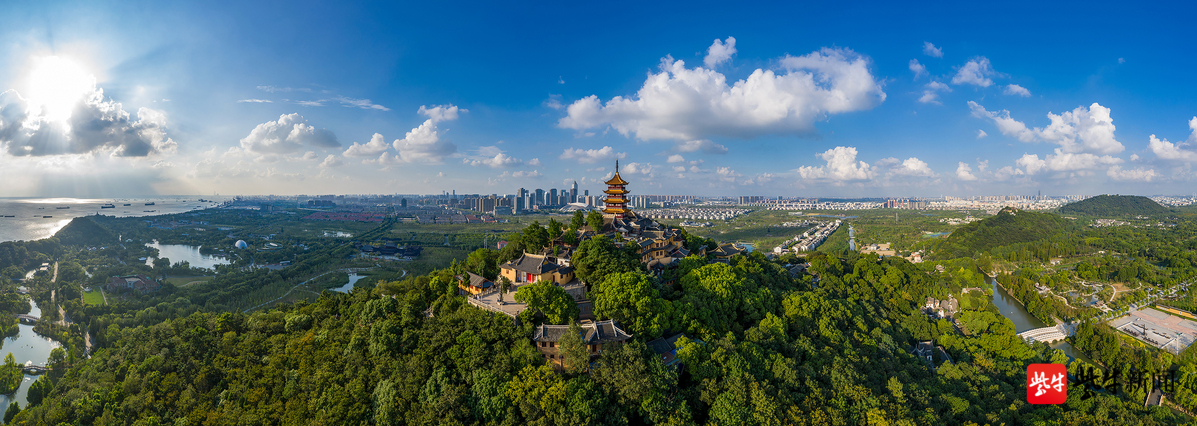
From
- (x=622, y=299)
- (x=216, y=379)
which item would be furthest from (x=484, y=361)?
(x=216, y=379)

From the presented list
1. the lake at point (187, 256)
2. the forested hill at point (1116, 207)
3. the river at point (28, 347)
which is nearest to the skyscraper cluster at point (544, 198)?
the lake at point (187, 256)

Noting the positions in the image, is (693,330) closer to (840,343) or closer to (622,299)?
(622,299)

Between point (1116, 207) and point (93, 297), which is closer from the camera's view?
point (93, 297)

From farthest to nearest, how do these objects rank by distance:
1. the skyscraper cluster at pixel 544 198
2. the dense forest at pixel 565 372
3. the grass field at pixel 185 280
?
the skyscraper cluster at pixel 544 198 < the grass field at pixel 185 280 < the dense forest at pixel 565 372

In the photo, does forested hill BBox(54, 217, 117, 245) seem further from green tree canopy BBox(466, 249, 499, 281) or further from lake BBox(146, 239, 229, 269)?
green tree canopy BBox(466, 249, 499, 281)

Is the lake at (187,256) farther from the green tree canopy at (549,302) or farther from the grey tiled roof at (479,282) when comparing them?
the green tree canopy at (549,302)

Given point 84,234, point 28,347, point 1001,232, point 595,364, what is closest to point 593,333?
point 595,364

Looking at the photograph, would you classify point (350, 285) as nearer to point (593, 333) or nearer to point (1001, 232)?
point (593, 333)

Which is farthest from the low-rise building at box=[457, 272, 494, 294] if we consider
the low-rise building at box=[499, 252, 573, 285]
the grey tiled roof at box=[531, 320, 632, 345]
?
the grey tiled roof at box=[531, 320, 632, 345]
